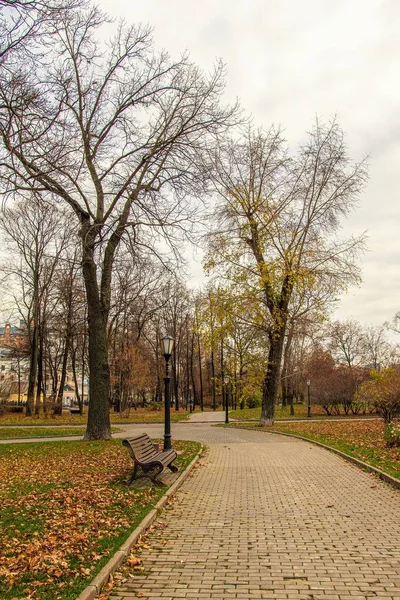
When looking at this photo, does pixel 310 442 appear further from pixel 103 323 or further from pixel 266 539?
pixel 266 539

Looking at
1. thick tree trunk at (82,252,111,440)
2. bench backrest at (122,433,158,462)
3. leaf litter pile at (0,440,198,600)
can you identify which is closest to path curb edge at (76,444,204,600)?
leaf litter pile at (0,440,198,600)

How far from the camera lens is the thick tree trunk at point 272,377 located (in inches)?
990

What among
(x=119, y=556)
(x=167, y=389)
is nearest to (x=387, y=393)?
(x=167, y=389)

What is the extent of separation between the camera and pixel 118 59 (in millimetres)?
16891

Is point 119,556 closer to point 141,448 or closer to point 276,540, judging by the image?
point 276,540

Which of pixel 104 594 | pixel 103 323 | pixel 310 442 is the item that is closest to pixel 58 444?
pixel 103 323

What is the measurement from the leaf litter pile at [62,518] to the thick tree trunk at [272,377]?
1248cm

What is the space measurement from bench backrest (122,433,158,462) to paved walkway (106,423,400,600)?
37.1 inches

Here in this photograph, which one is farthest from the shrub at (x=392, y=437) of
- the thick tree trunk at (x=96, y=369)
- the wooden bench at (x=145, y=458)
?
the thick tree trunk at (x=96, y=369)

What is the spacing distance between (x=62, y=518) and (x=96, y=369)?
10643 mm

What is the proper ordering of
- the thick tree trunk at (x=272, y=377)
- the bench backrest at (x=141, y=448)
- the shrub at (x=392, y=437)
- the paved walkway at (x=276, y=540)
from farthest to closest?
the thick tree trunk at (x=272, y=377) → the shrub at (x=392, y=437) → the bench backrest at (x=141, y=448) → the paved walkway at (x=276, y=540)

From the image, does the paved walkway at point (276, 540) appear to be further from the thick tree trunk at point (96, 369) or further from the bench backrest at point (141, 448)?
the thick tree trunk at point (96, 369)

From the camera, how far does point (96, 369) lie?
57.5 feet

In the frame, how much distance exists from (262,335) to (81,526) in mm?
20105
